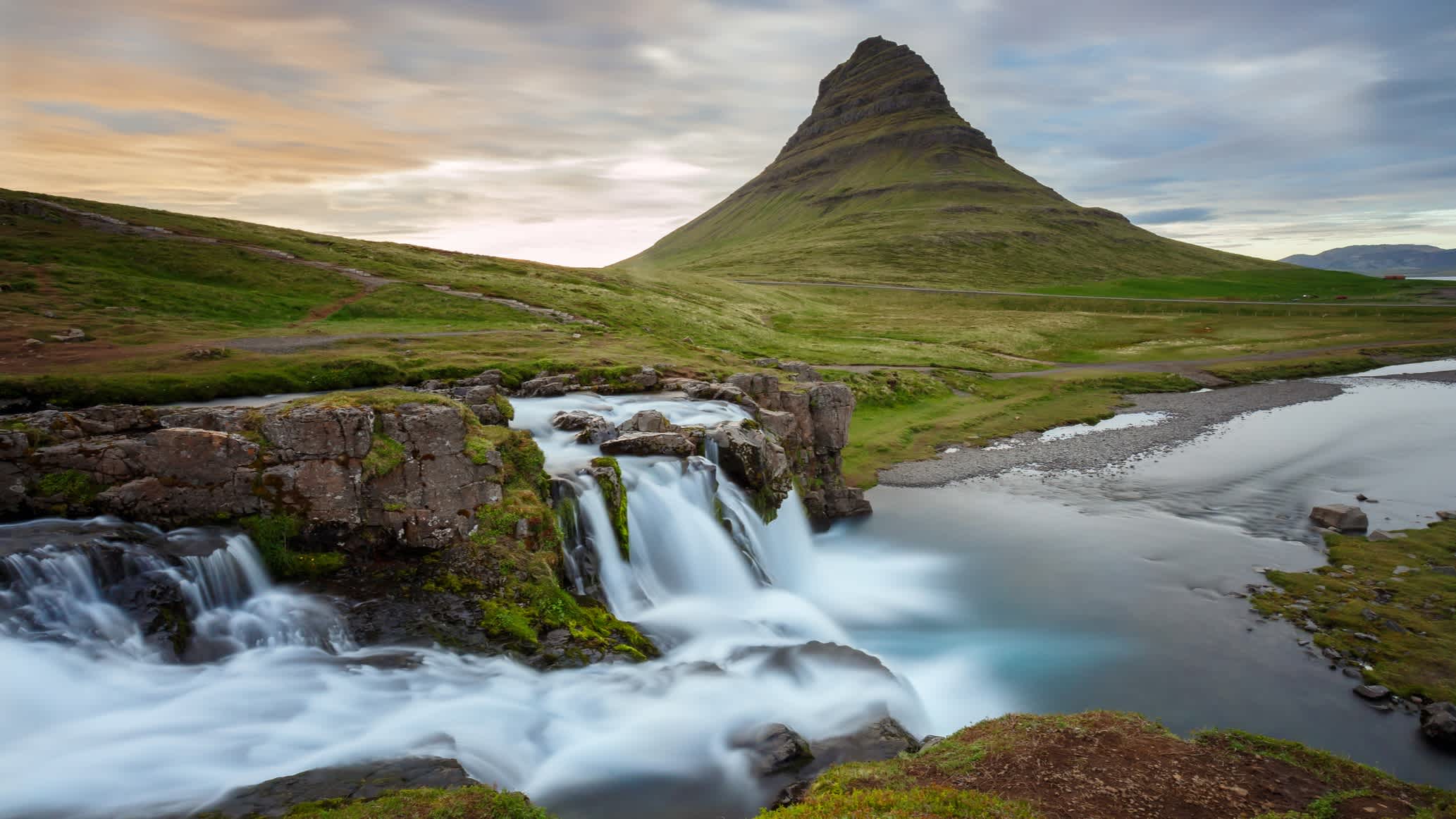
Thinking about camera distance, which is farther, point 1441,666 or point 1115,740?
point 1441,666

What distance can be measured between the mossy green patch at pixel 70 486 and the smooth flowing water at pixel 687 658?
809 mm

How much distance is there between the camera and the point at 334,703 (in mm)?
15859

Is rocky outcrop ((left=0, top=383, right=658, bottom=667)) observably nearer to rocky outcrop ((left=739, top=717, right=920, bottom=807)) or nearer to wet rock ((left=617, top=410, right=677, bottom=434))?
rocky outcrop ((left=739, top=717, right=920, bottom=807))

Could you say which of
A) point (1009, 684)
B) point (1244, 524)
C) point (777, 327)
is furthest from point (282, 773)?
point (777, 327)

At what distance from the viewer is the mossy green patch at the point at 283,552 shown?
1919 cm

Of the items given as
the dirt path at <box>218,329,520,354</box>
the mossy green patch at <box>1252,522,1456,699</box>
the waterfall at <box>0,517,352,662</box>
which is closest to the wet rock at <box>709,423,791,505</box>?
the waterfall at <box>0,517,352,662</box>

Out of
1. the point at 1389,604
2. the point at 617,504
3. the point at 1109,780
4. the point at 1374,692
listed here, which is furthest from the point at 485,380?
the point at 1389,604

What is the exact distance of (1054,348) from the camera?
103 m

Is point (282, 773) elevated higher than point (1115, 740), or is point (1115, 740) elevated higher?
point (1115, 740)

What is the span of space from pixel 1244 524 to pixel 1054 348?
7220 centimetres

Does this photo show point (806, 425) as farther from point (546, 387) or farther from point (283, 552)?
point (283, 552)

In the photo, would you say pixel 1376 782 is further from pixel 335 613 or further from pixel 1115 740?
pixel 335 613

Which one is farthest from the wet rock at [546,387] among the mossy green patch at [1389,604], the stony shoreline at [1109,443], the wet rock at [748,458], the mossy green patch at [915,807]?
the mossy green patch at [1389,604]

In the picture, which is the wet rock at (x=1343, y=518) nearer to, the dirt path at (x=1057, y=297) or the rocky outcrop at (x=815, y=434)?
the rocky outcrop at (x=815, y=434)
